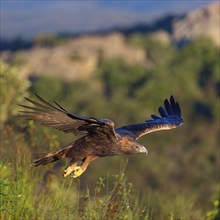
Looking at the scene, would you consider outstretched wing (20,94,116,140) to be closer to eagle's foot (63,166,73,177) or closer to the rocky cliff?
eagle's foot (63,166,73,177)

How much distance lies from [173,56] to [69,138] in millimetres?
27756

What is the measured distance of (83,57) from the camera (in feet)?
200

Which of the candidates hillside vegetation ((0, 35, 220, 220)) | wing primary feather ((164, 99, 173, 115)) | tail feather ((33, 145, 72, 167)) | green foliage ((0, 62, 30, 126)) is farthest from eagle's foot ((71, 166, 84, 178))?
green foliage ((0, 62, 30, 126))

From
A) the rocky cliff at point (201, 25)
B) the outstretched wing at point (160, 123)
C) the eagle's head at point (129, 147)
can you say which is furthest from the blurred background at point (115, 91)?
the outstretched wing at point (160, 123)

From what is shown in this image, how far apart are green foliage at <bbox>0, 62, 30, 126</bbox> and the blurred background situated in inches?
0.8

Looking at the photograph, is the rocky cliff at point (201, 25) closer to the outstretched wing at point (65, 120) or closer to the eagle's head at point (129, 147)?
the eagle's head at point (129, 147)

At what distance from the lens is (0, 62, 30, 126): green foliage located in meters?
14.6

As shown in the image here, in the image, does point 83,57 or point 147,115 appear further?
point 83,57

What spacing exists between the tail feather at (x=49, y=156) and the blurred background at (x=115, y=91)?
0.10 m

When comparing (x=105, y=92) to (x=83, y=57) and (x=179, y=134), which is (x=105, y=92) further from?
(x=179, y=134)

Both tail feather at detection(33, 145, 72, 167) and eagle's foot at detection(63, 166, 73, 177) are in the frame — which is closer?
eagle's foot at detection(63, 166, 73, 177)

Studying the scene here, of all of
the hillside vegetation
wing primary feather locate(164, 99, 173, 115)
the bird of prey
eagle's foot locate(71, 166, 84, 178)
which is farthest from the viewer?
wing primary feather locate(164, 99, 173, 115)

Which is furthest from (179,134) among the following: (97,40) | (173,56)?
(97,40)

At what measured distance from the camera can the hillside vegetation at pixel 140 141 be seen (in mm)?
8312
